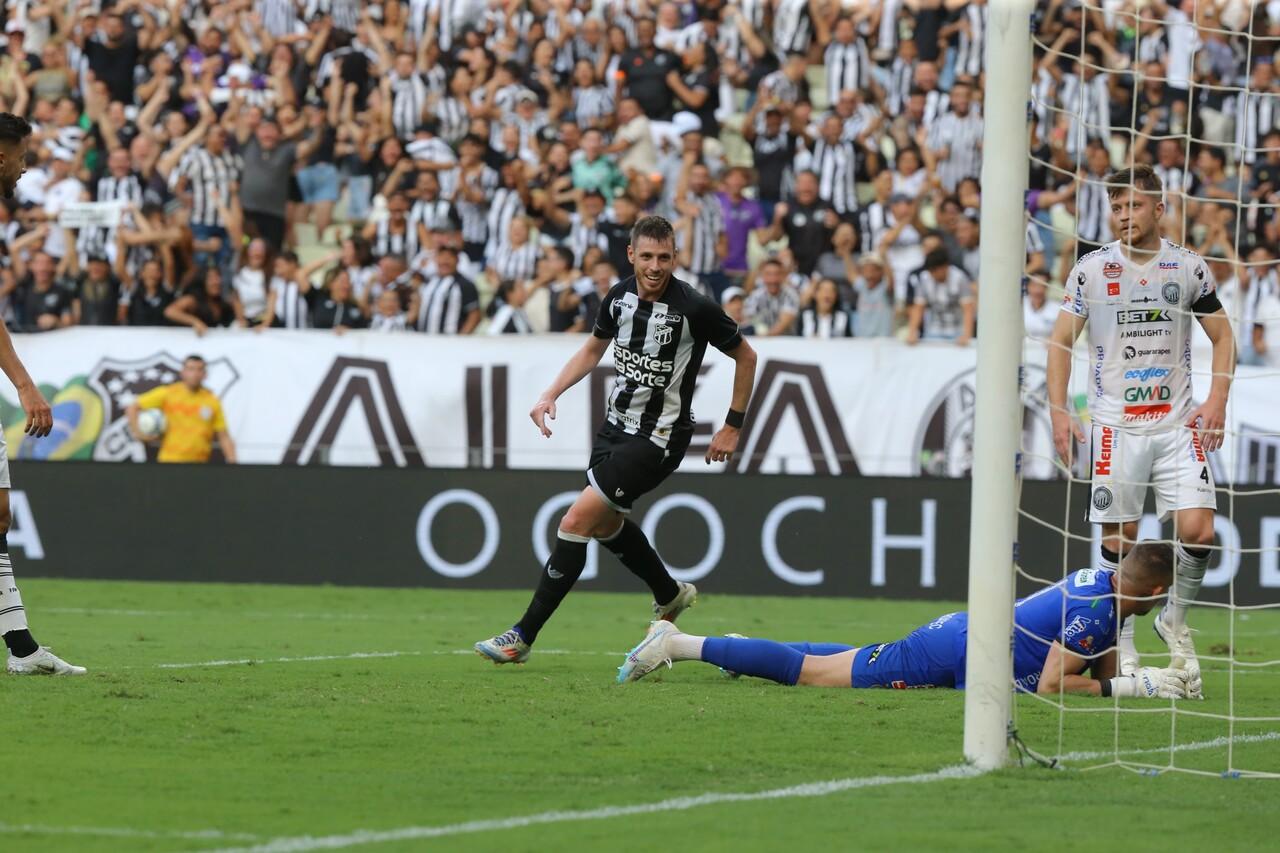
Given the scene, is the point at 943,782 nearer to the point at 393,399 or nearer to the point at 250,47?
the point at 393,399

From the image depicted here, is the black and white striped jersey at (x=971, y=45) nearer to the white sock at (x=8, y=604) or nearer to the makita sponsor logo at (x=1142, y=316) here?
the makita sponsor logo at (x=1142, y=316)

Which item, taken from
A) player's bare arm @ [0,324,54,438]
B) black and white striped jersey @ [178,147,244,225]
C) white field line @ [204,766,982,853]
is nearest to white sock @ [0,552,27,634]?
player's bare arm @ [0,324,54,438]

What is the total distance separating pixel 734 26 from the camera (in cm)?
2141

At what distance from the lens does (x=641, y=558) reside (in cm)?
983

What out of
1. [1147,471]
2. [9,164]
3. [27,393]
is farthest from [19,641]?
[1147,471]

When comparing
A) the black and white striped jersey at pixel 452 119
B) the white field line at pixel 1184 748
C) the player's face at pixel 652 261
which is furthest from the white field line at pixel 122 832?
the black and white striped jersey at pixel 452 119

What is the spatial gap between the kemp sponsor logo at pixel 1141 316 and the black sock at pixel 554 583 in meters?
2.85

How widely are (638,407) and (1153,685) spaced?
2.82 metres

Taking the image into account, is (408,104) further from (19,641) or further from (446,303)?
(19,641)

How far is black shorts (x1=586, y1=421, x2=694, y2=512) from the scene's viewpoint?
9398 mm

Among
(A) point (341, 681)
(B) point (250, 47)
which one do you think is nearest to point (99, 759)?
(A) point (341, 681)

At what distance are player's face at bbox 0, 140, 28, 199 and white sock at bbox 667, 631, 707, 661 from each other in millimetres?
3612

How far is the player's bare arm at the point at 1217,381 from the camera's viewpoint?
27.9 feet

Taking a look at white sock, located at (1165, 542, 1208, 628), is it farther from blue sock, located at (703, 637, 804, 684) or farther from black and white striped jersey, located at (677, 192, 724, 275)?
black and white striped jersey, located at (677, 192, 724, 275)
